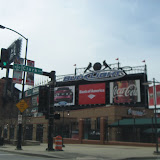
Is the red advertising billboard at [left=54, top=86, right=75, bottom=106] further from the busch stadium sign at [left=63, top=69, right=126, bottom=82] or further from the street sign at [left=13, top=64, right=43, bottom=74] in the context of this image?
the street sign at [left=13, top=64, right=43, bottom=74]

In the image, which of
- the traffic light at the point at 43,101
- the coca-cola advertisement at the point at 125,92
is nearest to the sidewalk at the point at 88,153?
the traffic light at the point at 43,101

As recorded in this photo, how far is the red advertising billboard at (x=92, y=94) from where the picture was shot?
6244 centimetres

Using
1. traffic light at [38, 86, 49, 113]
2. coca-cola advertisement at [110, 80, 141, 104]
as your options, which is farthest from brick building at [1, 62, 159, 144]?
traffic light at [38, 86, 49, 113]

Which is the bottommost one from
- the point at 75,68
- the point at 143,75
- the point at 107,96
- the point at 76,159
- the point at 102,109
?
the point at 76,159

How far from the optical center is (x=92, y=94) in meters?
63.7

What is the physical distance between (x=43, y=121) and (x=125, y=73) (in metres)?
23.4

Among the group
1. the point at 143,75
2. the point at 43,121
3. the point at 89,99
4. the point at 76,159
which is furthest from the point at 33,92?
the point at 76,159

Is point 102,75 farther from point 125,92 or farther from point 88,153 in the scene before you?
point 88,153

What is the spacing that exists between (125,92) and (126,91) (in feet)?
1.10

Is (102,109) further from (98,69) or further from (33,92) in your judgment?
(33,92)

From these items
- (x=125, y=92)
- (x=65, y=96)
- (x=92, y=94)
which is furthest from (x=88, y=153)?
(x=65, y=96)

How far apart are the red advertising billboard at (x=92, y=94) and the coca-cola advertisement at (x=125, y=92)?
8.62 feet

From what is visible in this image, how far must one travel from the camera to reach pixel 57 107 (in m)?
70.8

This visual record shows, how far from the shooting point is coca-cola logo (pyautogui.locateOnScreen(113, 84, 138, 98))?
58812 millimetres
